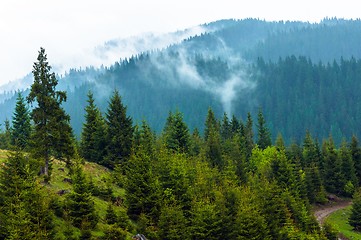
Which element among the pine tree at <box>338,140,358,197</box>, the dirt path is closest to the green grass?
the dirt path

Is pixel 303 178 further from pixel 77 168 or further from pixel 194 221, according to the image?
pixel 77 168

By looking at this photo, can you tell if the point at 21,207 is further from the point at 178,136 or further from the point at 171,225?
the point at 178,136

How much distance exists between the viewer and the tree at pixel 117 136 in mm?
58938

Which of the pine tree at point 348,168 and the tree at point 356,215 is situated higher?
the pine tree at point 348,168

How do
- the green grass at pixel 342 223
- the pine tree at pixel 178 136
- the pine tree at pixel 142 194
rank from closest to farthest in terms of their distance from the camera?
the pine tree at pixel 142 194, the green grass at pixel 342 223, the pine tree at pixel 178 136

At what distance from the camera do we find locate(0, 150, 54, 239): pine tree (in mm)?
25953

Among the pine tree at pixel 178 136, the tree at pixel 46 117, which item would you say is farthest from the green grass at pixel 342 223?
the tree at pixel 46 117

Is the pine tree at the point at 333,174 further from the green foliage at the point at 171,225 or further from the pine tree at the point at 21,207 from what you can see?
the pine tree at the point at 21,207

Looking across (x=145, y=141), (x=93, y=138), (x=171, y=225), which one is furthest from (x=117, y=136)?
(x=171, y=225)

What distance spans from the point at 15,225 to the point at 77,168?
9.20m

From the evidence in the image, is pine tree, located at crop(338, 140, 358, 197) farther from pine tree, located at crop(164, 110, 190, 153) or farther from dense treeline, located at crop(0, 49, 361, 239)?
pine tree, located at crop(164, 110, 190, 153)

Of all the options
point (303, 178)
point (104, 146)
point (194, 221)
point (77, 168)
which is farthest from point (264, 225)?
point (303, 178)

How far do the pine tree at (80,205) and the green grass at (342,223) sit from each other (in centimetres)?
4168

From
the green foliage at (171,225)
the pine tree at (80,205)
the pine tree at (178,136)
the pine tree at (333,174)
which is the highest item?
the pine tree at (178,136)
